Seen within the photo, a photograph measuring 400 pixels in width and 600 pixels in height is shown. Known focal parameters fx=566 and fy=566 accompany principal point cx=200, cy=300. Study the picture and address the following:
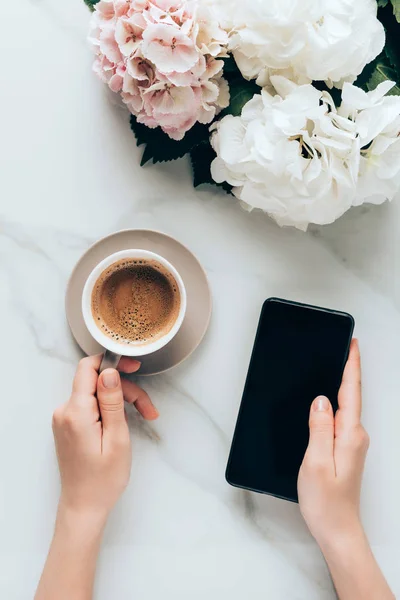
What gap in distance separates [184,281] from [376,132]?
0.32 metres

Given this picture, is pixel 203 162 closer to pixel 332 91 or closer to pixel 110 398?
pixel 332 91

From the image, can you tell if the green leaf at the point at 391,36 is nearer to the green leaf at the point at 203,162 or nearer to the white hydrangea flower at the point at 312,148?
the white hydrangea flower at the point at 312,148

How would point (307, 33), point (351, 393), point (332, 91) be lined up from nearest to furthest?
point (307, 33) → point (332, 91) → point (351, 393)

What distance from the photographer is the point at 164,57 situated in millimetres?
608

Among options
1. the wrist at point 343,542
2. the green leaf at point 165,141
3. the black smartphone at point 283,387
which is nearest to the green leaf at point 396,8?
the green leaf at point 165,141

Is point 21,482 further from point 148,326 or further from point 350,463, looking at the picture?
point 350,463

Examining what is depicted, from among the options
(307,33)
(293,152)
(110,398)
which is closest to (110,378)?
(110,398)

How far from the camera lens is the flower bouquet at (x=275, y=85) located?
0.58m

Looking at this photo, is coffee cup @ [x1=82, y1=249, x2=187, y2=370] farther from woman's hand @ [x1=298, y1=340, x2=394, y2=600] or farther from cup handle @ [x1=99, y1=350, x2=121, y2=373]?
woman's hand @ [x1=298, y1=340, x2=394, y2=600]

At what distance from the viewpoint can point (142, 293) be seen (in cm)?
79

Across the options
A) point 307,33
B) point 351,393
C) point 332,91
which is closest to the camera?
point 307,33

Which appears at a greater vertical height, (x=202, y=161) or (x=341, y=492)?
(x=202, y=161)

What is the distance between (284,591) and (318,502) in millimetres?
186

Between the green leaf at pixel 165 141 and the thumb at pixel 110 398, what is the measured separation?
0.96 ft
